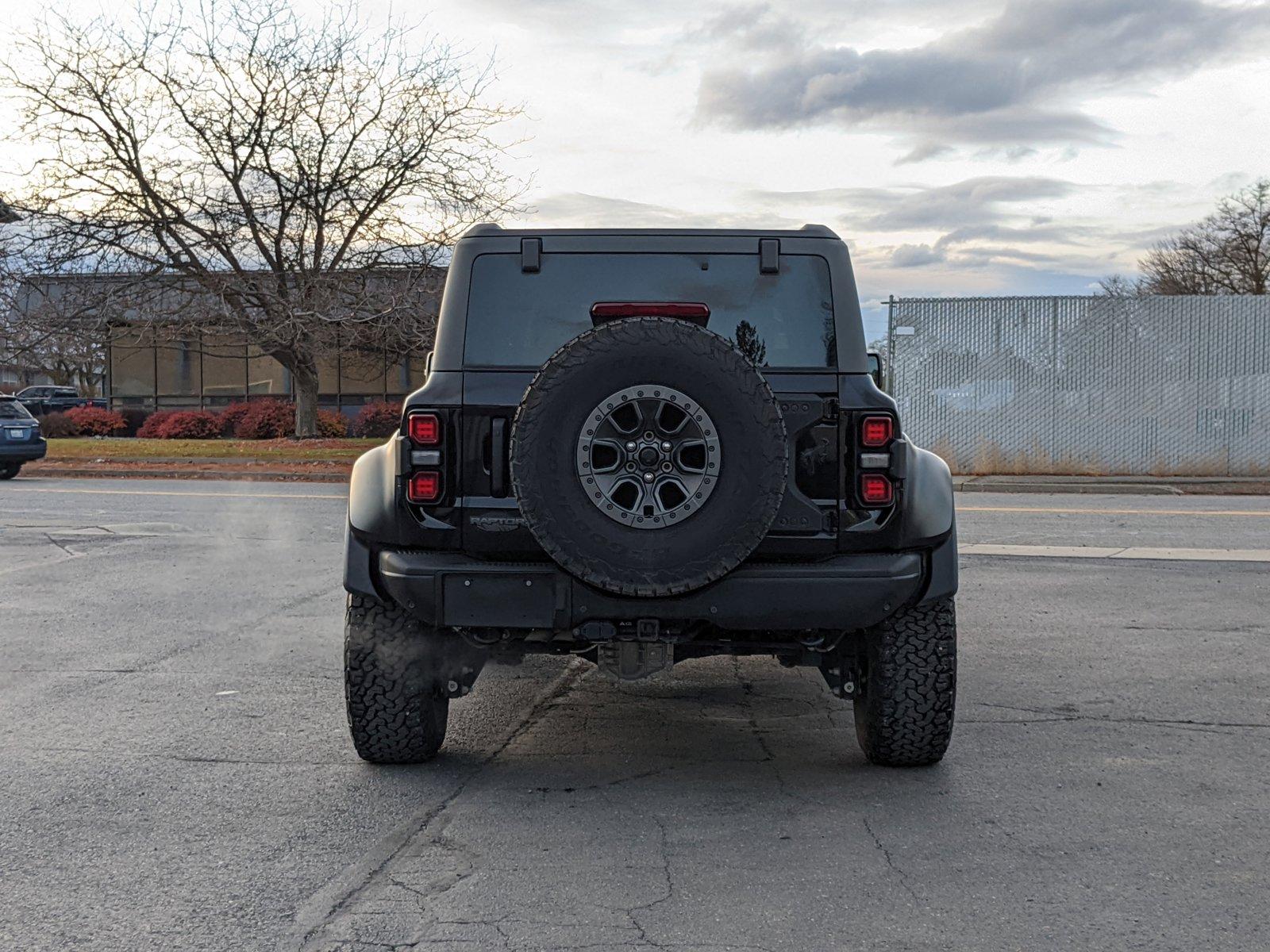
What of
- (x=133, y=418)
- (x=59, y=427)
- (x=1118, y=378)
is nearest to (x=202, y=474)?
(x=59, y=427)

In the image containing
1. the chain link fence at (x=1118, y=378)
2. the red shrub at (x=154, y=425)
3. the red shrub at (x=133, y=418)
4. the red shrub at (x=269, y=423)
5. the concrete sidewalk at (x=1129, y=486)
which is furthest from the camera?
the red shrub at (x=133, y=418)

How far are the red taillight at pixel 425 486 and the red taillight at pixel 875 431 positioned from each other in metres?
1.51

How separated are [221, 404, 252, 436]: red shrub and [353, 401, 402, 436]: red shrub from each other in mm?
2957

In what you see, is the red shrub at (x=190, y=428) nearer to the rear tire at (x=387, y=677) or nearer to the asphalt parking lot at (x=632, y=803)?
the asphalt parking lot at (x=632, y=803)

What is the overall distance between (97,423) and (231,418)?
14.5 feet

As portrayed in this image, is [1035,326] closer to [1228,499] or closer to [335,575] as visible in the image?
[1228,499]

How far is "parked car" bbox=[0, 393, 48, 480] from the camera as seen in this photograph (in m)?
21.8

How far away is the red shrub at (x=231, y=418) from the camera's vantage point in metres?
32.4

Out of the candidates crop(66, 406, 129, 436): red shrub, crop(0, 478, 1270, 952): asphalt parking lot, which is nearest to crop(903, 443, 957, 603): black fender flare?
crop(0, 478, 1270, 952): asphalt parking lot

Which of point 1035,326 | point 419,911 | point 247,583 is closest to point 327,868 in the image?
point 419,911

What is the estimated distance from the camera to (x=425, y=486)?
466 centimetres

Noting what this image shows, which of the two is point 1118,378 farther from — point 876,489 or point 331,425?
point 331,425

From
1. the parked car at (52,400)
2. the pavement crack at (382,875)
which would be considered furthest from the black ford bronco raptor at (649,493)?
the parked car at (52,400)

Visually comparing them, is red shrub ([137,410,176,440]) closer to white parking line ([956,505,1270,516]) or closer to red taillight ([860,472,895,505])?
white parking line ([956,505,1270,516])
